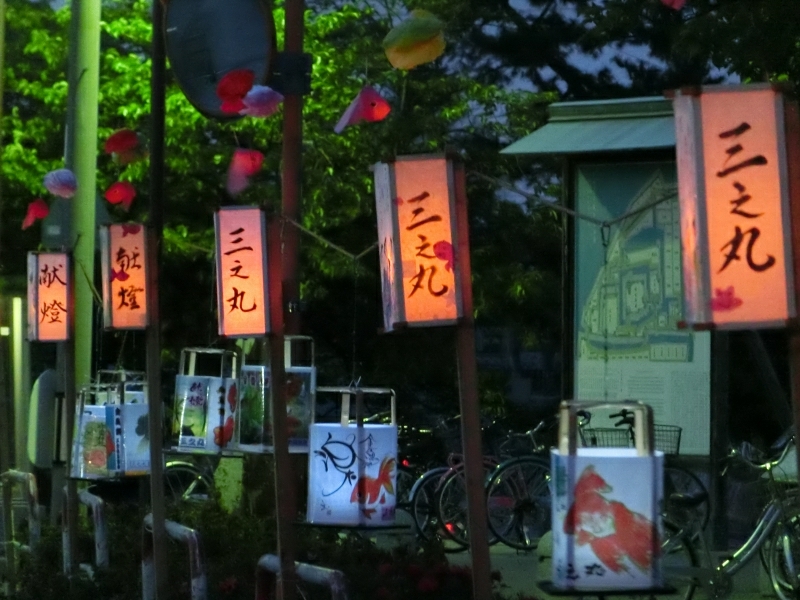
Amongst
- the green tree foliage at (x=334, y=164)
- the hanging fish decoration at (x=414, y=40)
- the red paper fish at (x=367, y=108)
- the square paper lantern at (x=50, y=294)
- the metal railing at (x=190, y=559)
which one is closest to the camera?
the hanging fish decoration at (x=414, y=40)

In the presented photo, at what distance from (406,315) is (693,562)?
4.14 meters

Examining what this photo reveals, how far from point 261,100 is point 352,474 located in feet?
7.15

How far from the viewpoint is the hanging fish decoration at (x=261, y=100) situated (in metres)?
7.20

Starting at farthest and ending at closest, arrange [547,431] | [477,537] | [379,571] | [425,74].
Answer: [425,74] → [547,431] → [379,571] → [477,537]

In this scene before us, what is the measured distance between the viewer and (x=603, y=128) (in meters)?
11.0

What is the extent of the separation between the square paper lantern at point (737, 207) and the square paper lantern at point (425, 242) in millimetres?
1308

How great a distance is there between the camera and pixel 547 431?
12875mm

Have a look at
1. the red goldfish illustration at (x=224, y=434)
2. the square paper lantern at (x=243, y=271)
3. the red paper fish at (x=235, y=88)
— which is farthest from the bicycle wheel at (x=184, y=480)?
the square paper lantern at (x=243, y=271)

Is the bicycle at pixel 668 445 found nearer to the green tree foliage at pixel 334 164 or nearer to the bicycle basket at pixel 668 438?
the bicycle basket at pixel 668 438

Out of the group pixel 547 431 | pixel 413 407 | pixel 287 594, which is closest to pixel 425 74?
pixel 413 407

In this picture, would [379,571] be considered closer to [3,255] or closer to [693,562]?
[693,562]

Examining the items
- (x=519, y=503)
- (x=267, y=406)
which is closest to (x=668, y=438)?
(x=519, y=503)

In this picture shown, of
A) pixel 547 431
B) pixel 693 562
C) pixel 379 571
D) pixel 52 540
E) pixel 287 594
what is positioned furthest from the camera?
pixel 547 431

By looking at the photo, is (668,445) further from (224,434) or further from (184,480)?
(184,480)
